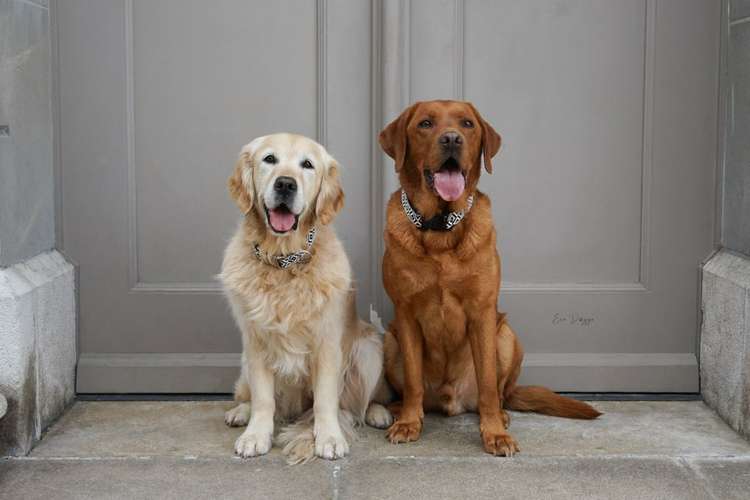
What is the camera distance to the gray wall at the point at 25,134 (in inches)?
131

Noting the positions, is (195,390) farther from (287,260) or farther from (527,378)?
(527,378)

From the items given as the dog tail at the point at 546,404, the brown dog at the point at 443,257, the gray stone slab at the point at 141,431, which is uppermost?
the brown dog at the point at 443,257

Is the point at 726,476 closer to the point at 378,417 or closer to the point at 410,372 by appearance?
the point at 410,372

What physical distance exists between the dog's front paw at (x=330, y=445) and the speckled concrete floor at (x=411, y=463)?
4 centimetres

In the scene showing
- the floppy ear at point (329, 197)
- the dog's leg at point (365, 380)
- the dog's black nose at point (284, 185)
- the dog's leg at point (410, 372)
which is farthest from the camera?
the dog's leg at point (365, 380)

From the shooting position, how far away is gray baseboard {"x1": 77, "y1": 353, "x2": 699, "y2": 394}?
4043mm

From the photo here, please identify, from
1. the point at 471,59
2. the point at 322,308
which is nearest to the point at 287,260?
the point at 322,308

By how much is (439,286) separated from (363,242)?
0.77 metres

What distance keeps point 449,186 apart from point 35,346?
1.69 m

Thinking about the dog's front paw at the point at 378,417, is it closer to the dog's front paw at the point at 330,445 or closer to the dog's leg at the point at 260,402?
the dog's front paw at the point at 330,445

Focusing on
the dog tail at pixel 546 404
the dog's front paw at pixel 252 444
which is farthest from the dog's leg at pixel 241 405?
the dog tail at pixel 546 404

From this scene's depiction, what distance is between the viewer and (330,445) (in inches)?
130

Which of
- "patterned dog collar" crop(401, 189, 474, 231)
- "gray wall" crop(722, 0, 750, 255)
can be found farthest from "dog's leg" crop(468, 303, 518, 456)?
"gray wall" crop(722, 0, 750, 255)

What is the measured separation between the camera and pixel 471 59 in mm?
3955
